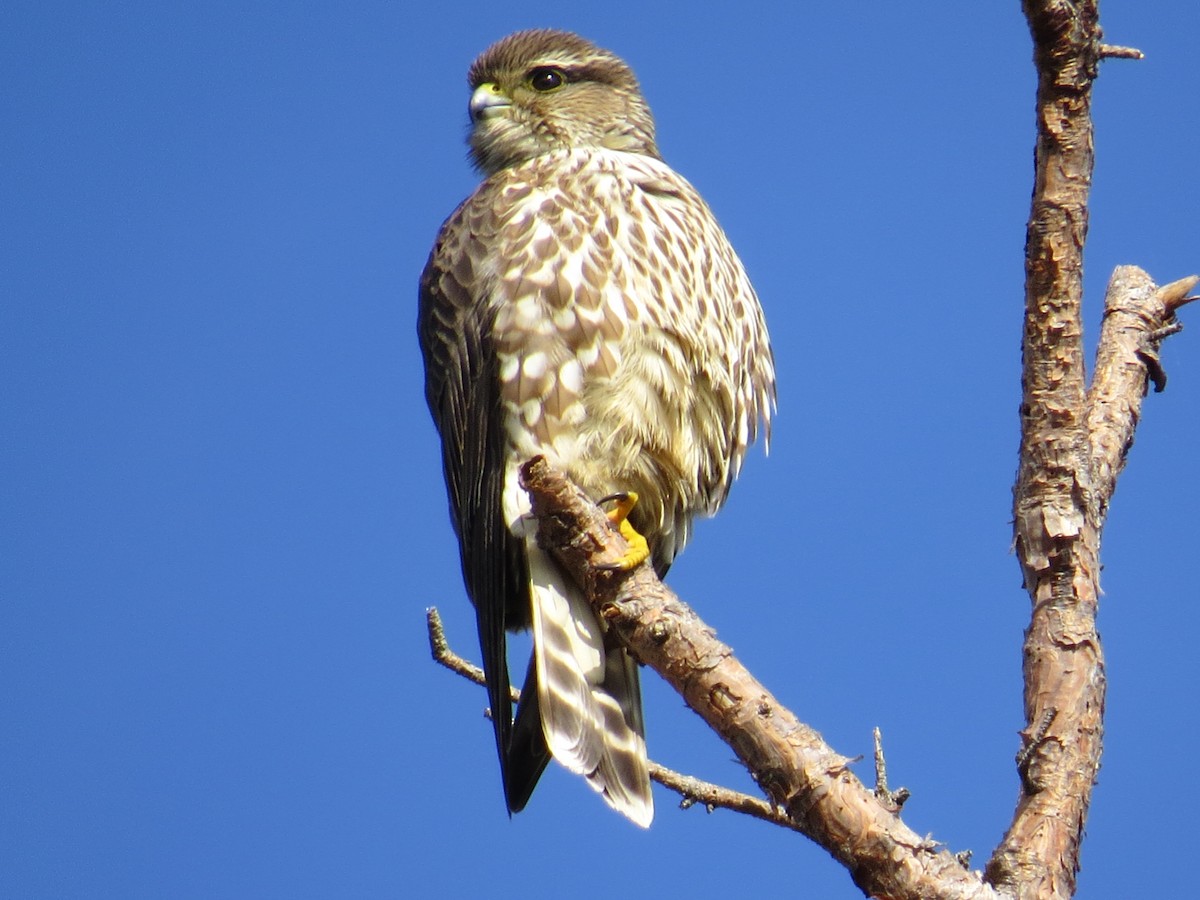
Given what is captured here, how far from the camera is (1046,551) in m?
2.82

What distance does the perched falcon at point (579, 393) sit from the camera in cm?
357

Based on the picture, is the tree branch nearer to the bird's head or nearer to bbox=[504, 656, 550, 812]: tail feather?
bbox=[504, 656, 550, 812]: tail feather

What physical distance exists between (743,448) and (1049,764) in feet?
5.64

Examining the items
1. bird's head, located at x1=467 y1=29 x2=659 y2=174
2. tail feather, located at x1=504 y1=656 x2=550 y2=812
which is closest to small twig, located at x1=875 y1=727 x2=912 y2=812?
tail feather, located at x1=504 y1=656 x2=550 y2=812

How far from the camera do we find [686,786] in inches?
129

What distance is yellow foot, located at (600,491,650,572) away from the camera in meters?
3.23

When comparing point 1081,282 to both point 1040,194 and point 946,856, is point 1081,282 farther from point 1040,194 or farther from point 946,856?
point 946,856

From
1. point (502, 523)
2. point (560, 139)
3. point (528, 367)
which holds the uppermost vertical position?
point (560, 139)

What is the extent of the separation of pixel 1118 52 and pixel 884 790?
4.80 ft

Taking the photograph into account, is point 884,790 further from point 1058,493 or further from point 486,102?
point 486,102

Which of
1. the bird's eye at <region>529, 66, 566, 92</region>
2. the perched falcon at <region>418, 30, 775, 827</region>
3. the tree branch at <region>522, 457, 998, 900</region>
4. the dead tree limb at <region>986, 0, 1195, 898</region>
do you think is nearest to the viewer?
the tree branch at <region>522, 457, 998, 900</region>

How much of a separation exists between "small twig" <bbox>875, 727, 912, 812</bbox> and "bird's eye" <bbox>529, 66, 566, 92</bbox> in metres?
2.72

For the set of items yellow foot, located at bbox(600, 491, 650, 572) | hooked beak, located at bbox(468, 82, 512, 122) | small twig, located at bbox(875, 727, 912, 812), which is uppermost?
hooked beak, located at bbox(468, 82, 512, 122)

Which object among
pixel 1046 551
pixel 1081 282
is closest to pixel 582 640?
pixel 1046 551
